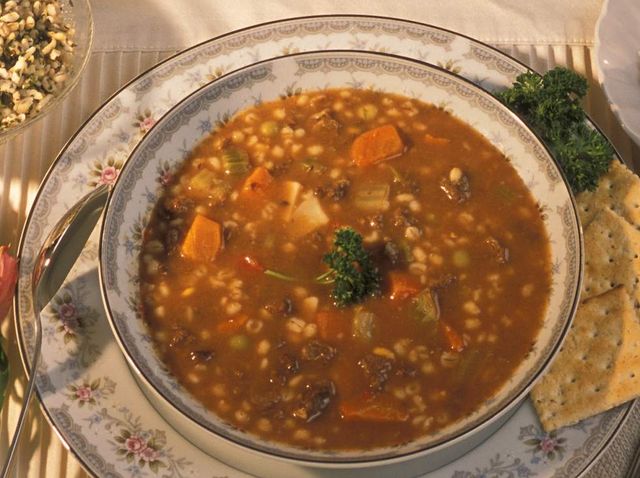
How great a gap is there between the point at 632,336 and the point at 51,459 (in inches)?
111

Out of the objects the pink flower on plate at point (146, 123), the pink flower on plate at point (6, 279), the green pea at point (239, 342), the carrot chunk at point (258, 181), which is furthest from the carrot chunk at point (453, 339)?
the pink flower on plate at point (6, 279)

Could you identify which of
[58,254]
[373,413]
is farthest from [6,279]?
[373,413]

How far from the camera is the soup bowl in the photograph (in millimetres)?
3742

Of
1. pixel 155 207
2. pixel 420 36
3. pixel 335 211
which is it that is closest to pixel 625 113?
pixel 420 36

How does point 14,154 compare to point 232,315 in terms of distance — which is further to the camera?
point 14,154

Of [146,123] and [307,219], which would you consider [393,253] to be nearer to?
[307,219]

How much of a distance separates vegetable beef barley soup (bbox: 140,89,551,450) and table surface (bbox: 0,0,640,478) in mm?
900

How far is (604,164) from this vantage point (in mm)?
4500

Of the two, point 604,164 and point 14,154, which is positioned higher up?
point 604,164

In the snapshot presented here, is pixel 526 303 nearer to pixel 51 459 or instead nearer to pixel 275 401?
pixel 275 401

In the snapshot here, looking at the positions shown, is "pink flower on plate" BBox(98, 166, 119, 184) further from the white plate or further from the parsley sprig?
the white plate

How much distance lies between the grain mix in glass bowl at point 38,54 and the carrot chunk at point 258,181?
1230mm

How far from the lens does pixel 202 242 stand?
432 cm

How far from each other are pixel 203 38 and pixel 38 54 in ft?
3.19
